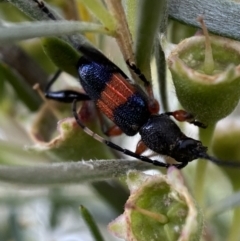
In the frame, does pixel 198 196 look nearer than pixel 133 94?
Yes

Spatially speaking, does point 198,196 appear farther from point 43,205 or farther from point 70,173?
point 43,205

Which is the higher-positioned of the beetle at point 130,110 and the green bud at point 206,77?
the green bud at point 206,77

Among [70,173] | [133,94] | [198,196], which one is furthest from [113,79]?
[70,173]

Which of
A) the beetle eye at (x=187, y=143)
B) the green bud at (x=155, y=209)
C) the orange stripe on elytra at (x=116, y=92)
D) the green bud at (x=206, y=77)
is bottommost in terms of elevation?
the beetle eye at (x=187, y=143)

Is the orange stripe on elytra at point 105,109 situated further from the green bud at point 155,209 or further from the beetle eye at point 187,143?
the green bud at point 155,209

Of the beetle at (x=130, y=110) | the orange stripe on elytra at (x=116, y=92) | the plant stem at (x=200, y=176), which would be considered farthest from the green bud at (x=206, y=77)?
the orange stripe on elytra at (x=116, y=92)

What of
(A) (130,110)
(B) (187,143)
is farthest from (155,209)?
(A) (130,110)

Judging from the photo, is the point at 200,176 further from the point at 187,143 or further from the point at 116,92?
the point at 116,92
